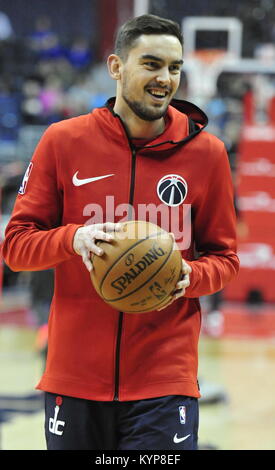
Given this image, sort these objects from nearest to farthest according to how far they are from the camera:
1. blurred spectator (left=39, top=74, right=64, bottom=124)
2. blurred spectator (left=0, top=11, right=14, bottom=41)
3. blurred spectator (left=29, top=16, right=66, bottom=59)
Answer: blurred spectator (left=39, top=74, right=64, bottom=124), blurred spectator (left=29, top=16, right=66, bottom=59), blurred spectator (left=0, top=11, right=14, bottom=41)

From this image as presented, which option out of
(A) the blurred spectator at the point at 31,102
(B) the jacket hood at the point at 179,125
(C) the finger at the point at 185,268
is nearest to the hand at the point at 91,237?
(C) the finger at the point at 185,268

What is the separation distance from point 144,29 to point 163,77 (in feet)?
0.59

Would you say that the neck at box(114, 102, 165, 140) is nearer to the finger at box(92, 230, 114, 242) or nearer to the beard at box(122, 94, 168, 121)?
the beard at box(122, 94, 168, 121)

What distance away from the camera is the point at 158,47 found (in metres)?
2.64

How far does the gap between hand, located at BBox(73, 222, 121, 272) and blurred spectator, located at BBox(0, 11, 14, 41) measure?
62.3 ft

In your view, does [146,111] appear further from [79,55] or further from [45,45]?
[45,45]

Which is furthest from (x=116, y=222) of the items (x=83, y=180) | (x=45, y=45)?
(x=45, y=45)

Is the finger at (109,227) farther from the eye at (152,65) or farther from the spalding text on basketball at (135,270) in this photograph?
the eye at (152,65)

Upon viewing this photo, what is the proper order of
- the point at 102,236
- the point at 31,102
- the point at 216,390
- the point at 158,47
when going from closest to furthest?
the point at 102,236, the point at 158,47, the point at 216,390, the point at 31,102

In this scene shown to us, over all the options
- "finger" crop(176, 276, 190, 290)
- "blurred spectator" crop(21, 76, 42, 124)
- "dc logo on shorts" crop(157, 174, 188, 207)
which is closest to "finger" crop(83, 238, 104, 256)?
"finger" crop(176, 276, 190, 290)

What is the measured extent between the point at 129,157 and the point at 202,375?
427cm

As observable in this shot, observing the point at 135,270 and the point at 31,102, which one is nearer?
the point at 135,270

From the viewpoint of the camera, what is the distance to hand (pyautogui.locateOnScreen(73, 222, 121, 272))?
2.41m

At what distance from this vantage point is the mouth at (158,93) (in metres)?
2.65
